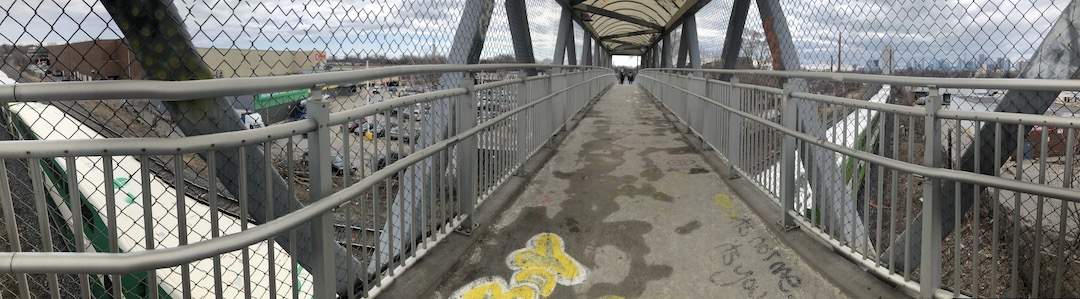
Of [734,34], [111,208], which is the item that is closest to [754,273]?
[111,208]

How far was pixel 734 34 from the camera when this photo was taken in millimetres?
11047

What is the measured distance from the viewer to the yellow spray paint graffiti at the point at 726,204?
431 cm

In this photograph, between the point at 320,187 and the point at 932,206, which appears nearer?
the point at 320,187

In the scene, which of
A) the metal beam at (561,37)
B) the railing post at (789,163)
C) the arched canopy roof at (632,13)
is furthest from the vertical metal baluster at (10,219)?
the arched canopy roof at (632,13)

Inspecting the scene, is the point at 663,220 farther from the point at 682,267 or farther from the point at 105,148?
the point at 105,148

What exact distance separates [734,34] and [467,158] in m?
8.47

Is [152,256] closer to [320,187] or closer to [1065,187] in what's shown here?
[320,187]

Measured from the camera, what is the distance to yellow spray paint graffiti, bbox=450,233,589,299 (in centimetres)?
304

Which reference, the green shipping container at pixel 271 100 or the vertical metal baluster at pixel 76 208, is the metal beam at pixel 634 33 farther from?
the vertical metal baluster at pixel 76 208

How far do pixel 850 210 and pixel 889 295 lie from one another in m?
0.90

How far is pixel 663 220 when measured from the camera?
420 centimetres

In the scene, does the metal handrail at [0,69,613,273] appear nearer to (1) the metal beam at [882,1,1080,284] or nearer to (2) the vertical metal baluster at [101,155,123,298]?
(2) the vertical metal baluster at [101,155,123,298]

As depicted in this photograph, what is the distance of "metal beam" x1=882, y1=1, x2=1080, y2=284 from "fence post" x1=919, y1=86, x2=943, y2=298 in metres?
0.18

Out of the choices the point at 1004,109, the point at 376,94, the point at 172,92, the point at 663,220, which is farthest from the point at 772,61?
the point at 172,92
